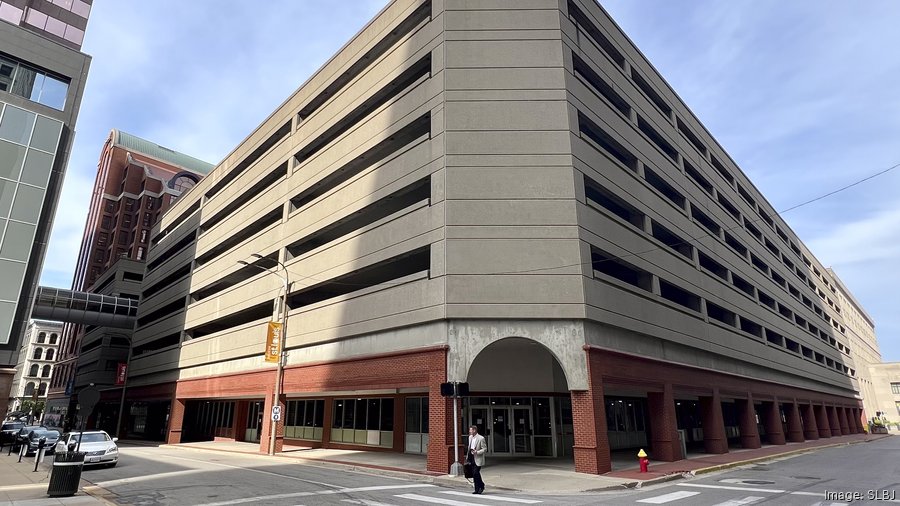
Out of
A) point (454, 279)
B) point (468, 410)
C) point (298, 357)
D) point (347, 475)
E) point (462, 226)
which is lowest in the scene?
point (347, 475)

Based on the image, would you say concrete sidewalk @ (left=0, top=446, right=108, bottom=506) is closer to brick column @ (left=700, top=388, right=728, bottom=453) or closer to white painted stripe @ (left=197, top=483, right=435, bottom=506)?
white painted stripe @ (left=197, top=483, right=435, bottom=506)

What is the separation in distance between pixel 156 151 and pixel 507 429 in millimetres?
104049

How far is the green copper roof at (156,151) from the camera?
98.2 meters

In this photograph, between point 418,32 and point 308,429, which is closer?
point 418,32

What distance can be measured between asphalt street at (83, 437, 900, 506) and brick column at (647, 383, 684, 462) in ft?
9.79

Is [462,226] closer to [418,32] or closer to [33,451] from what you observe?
[418,32]

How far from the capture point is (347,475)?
1850 cm

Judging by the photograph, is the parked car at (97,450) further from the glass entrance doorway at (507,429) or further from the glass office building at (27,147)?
the glass entrance doorway at (507,429)

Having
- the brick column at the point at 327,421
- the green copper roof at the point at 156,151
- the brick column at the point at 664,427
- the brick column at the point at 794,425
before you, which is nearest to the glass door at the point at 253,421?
the brick column at the point at 327,421

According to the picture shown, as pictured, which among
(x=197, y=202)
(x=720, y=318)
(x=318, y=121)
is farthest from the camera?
(x=197, y=202)

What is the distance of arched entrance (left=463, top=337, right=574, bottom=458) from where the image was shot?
23.7 m

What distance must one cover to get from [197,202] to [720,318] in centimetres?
4804

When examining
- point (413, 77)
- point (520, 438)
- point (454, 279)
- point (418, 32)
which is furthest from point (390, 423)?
point (418, 32)

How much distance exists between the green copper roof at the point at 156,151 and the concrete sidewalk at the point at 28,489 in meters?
92.4
